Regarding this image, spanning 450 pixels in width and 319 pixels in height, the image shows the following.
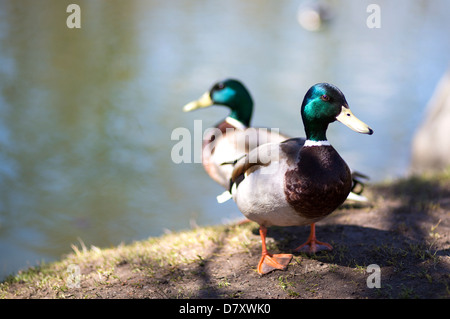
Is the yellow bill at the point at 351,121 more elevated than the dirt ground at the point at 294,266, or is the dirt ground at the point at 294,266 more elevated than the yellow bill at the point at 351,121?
the yellow bill at the point at 351,121

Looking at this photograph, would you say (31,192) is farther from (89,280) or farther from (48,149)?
(89,280)

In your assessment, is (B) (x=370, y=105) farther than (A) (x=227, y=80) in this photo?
Yes

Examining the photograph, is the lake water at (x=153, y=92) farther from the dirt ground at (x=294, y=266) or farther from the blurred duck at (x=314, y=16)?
the dirt ground at (x=294, y=266)

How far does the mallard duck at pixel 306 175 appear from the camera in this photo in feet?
9.55

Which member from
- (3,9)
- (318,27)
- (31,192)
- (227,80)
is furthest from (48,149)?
(318,27)

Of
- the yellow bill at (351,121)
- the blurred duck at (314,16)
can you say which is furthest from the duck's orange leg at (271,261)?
the blurred duck at (314,16)

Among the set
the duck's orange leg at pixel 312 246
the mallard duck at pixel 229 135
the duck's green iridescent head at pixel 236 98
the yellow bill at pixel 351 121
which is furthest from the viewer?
the duck's green iridescent head at pixel 236 98

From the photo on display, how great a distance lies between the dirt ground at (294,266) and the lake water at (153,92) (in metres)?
1.46

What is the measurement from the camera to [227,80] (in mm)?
4797

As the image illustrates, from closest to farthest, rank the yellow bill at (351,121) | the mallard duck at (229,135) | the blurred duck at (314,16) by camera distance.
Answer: the yellow bill at (351,121)
the mallard duck at (229,135)
the blurred duck at (314,16)

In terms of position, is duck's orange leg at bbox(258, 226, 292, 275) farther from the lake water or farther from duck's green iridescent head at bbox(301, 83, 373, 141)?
the lake water

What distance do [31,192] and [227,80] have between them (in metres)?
3.26

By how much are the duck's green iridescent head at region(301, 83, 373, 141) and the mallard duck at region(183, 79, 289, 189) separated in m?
Result: 0.90

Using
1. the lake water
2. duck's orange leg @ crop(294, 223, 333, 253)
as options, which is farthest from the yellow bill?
the lake water
